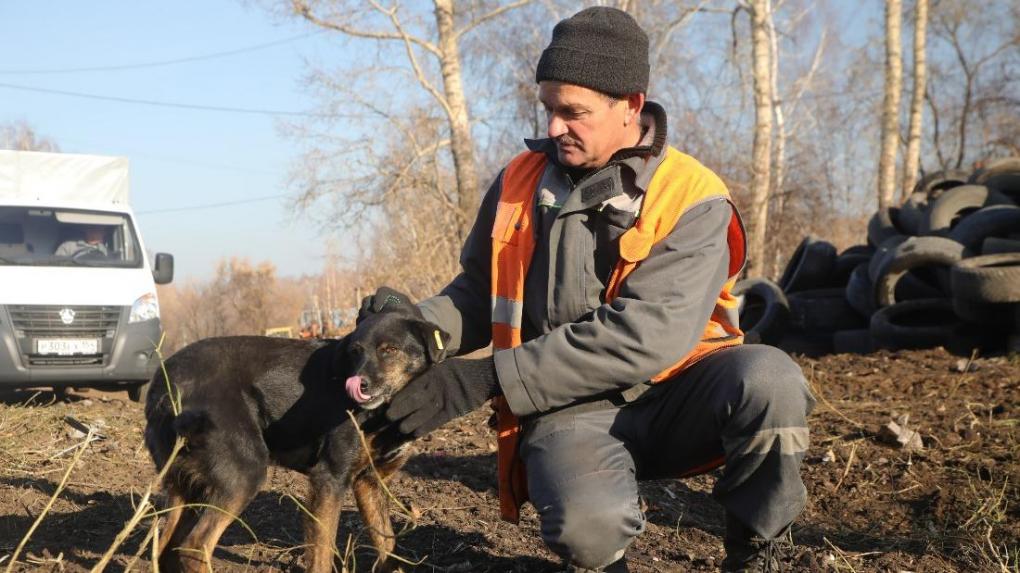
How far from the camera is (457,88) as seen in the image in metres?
19.4

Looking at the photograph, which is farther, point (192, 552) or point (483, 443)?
point (483, 443)

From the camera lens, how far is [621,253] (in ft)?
10.6

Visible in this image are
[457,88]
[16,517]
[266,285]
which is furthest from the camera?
[266,285]

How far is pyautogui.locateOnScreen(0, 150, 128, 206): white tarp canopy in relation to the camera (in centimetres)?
1075

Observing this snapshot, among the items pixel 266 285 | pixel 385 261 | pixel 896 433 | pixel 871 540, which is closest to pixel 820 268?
pixel 896 433

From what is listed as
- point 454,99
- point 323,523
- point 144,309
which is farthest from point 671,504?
point 454,99

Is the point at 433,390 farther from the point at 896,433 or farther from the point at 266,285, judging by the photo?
the point at 266,285

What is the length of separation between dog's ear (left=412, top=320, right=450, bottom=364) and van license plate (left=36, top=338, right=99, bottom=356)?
7.76 meters

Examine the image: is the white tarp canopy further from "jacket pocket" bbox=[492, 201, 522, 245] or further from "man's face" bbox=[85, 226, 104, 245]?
"jacket pocket" bbox=[492, 201, 522, 245]

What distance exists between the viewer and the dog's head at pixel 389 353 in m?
3.55

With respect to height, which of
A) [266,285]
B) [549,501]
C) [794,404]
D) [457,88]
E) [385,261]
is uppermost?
[457,88]

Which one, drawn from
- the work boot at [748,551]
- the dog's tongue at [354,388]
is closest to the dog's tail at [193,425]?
the dog's tongue at [354,388]

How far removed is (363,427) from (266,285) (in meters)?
21.9

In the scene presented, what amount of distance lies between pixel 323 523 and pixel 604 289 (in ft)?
4.81
